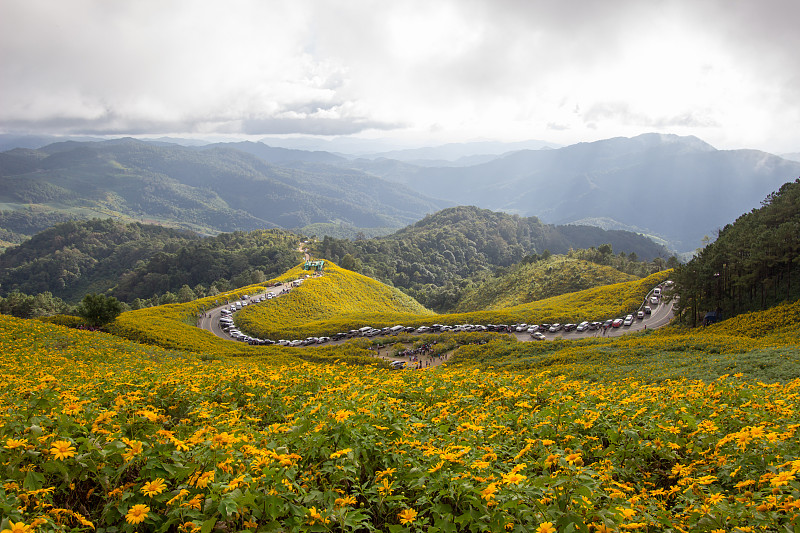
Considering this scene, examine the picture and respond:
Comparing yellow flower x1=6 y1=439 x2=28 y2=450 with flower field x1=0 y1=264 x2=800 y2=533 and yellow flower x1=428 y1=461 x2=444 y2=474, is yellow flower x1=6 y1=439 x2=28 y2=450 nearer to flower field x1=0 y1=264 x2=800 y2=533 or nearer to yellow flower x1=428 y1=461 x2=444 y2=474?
flower field x1=0 y1=264 x2=800 y2=533

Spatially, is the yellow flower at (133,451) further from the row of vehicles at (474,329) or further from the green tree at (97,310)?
the green tree at (97,310)

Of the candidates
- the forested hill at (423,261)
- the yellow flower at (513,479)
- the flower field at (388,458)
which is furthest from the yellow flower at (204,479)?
the forested hill at (423,261)

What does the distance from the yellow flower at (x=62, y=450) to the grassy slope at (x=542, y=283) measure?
76693 mm

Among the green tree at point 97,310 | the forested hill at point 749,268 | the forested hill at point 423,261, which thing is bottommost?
the forested hill at point 423,261

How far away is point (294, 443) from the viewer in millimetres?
5512

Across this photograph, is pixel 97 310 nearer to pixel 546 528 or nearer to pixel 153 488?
pixel 153 488

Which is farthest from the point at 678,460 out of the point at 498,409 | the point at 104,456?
the point at 104,456

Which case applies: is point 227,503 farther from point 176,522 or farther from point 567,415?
point 567,415

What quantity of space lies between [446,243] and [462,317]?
138m

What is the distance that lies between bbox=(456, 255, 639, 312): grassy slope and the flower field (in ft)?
235

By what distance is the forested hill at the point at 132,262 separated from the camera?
118500 mm

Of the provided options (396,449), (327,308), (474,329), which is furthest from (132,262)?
(396,449)

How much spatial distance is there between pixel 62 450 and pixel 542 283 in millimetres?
86751

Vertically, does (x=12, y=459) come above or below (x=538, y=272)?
above
